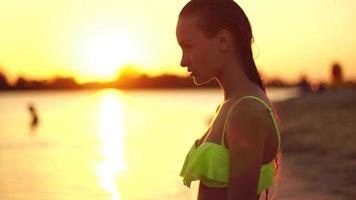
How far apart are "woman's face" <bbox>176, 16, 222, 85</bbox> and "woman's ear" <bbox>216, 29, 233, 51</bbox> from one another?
14 millimetres

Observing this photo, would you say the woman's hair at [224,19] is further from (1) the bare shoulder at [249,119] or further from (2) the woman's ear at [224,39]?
(1) the bare shoulder at [249,119]

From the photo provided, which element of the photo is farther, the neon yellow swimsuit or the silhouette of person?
the silhouette of person

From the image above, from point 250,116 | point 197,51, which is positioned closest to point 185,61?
point 197,51

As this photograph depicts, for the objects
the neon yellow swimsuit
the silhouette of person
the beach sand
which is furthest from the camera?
the silhouette of person

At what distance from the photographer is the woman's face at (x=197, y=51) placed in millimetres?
2379

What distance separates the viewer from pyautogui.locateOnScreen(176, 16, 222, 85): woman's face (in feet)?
7.80

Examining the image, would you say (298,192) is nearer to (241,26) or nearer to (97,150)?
(241,26)

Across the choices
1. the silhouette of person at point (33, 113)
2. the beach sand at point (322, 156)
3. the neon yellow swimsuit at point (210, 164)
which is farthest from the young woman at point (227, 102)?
the silhouette of person at point (33, 113)

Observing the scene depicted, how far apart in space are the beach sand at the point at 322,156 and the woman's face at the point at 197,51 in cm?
1199

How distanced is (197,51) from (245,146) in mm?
370

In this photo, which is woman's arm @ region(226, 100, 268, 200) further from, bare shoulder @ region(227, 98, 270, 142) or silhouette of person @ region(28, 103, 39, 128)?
silhouette of person @ region(28, 103, 39, 128)

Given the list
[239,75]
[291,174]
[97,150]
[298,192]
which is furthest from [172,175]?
[239,75]

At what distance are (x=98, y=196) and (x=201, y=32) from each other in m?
14.9

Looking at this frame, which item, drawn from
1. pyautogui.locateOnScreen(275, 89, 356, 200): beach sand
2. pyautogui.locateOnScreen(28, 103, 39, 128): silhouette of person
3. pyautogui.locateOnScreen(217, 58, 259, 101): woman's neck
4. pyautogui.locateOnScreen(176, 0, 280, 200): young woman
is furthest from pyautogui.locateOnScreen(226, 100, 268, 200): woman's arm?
pyautogui.locateOnScreen(28, 103, 39, 128): silhouette of person
